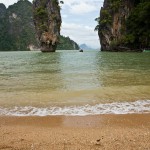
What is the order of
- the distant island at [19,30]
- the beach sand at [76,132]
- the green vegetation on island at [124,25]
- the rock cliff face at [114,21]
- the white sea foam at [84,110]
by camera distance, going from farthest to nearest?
the distant island at [19,30]
the rock cliff face at [114,21]
the green vegetation on island at [124,25]
the white sea foam at [84,110]
the beach sand at [76,132]

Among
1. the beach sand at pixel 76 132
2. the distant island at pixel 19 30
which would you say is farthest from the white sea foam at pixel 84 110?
the distant island at pixel 19 30

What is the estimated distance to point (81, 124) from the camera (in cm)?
562

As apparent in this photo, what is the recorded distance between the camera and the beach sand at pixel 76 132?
4297mm

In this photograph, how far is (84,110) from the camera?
6.78m

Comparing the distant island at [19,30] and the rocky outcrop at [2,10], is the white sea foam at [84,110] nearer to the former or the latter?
the distant island at [19,30]

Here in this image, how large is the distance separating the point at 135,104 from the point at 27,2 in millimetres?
162443

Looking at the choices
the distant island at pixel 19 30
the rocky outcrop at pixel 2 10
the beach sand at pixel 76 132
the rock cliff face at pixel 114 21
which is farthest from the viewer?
the rocky outcrop at pixel 2 10

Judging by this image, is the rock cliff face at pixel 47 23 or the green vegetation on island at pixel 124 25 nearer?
the green vegetation on island at pixel 124 25

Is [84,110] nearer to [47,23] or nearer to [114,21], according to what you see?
[114,21]

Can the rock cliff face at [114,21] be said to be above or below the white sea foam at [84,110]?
above

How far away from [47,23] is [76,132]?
69.7 m

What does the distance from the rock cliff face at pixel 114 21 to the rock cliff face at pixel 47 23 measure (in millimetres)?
11802

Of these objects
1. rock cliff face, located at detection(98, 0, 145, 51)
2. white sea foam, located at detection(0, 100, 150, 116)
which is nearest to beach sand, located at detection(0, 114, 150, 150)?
white sea foam, located at detection(0, 100, 150, 116)

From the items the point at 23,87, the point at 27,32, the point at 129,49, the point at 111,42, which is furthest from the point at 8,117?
the point at 27,32
